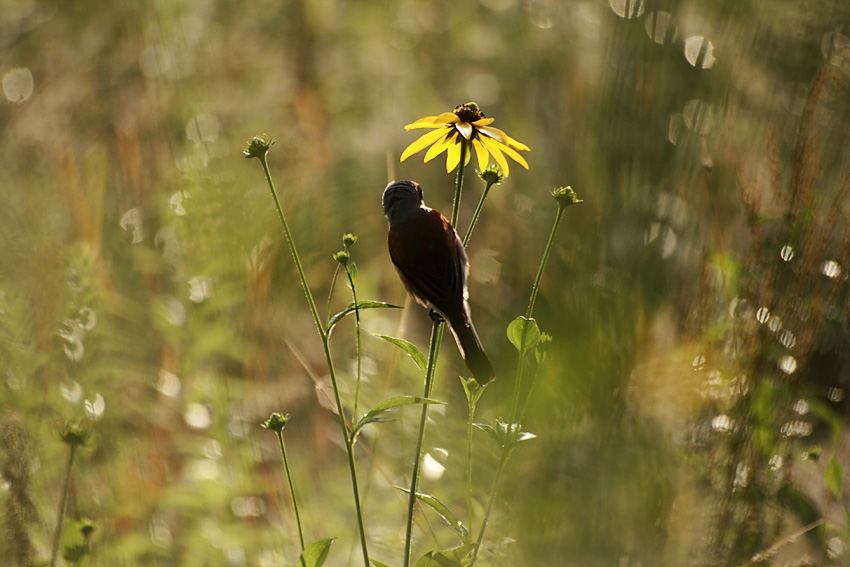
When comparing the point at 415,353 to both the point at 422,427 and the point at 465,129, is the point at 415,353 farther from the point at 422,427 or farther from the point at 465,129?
the point at 465,129

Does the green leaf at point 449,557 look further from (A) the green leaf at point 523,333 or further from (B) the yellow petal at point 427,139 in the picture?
(B) the yellow petal at point 427,139

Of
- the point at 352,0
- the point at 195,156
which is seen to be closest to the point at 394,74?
the point at 352,0

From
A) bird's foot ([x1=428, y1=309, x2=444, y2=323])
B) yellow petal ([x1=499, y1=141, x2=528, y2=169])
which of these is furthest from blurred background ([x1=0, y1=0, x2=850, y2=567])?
yellow petal ([x1=499, y1=141, x2=528, y2=169])

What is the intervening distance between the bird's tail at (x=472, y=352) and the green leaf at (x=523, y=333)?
0.09 feet

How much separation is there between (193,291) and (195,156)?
191 millimetres

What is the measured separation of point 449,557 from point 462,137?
0.32 metres

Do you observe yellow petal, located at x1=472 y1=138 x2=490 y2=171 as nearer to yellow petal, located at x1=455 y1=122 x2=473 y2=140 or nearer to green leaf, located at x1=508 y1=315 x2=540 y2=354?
yellow petal, located at x1=455 y1=122 x2=473 y2=140

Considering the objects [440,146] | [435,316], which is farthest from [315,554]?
[440,146]

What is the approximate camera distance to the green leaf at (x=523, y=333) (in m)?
0.56

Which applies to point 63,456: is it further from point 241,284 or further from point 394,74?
point 394,74

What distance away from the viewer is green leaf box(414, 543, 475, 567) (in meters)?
0.57

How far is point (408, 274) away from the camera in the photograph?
619 millimetres

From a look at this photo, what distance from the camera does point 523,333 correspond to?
56cm

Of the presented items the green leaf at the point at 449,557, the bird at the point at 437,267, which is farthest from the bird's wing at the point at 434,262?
the green leaf at the point at 449,557
